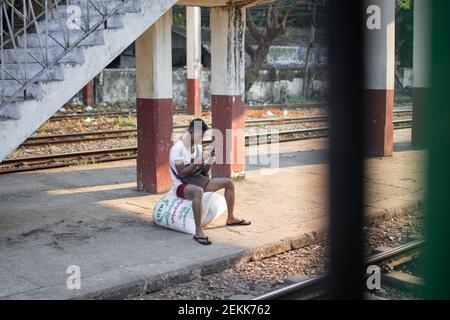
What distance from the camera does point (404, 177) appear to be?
1043 cm

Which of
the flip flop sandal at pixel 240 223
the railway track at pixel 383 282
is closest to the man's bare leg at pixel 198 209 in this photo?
the flip flop sandal at pixel 240 223

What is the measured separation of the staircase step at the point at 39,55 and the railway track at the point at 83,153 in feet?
11.4

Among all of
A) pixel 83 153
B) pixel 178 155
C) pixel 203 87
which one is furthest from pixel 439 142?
pixel 203 87

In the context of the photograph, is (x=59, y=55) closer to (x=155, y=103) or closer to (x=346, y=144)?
(x=155, y=103)

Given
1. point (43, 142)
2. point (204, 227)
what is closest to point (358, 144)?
point (204, 227)

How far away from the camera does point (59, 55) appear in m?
6.97

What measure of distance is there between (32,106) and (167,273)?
258 cm

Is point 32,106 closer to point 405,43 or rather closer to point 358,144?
point 358,144

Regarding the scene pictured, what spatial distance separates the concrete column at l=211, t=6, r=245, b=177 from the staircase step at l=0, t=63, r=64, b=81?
3.23 metres

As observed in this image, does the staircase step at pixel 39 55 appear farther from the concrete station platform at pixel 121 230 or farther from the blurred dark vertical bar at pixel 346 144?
the blurred dark vertical bar at pixel 346 144

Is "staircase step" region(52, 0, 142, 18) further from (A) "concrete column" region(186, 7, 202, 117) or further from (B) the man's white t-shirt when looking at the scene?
(A) "concrete column" region(186, 7, 202, 117)

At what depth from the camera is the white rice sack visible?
22.9 ft

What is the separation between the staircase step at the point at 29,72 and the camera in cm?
703

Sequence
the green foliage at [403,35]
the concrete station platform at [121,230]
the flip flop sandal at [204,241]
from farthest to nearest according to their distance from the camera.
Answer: the green foliage at [403,35], the flip flop sandal at [204,241], the concrete station platform at [121,230]
